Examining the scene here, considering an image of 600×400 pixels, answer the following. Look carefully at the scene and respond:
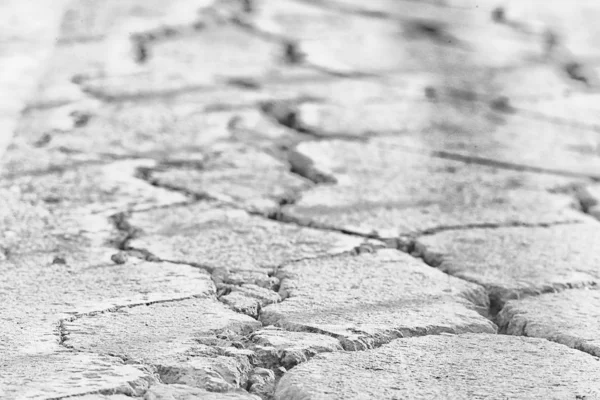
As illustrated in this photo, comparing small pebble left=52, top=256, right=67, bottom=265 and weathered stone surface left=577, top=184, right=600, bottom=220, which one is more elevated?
weathered stone surface left=577, top=184, right=600, bottom=220

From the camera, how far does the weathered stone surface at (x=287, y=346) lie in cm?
132

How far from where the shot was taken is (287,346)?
1344mm

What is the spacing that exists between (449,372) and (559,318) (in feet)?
0.83

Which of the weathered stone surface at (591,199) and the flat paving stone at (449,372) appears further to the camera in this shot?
the weathered stone surface at (591,199)

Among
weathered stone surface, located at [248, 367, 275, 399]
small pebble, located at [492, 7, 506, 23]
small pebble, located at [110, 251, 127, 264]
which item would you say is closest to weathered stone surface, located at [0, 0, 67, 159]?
small pebble, located at [110, 251, 127, 264]

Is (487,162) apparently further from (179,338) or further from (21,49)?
(21,49)

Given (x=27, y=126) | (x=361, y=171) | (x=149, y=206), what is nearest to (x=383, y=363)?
(x=149, y=206)

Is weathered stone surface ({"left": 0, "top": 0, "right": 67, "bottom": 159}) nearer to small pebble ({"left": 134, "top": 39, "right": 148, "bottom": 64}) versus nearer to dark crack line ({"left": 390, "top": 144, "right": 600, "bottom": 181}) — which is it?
small pebble ({"left": 134, "top": 39, "right": 148, "bottom": 64})

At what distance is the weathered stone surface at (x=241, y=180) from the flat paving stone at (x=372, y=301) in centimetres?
34

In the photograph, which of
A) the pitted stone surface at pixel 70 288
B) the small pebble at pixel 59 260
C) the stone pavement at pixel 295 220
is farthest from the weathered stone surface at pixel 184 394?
the small pebble at pixel 59 260

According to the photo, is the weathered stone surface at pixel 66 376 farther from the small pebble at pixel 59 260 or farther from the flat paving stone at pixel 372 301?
the small pebble at pixel 59 260

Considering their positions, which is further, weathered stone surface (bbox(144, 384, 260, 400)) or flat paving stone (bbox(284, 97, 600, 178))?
flat paving stone (bbox(284, 97, 600, 178))

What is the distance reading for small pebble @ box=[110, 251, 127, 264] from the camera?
1651mm

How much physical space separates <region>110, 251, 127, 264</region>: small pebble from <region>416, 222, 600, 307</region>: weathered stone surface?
460 millimetres
